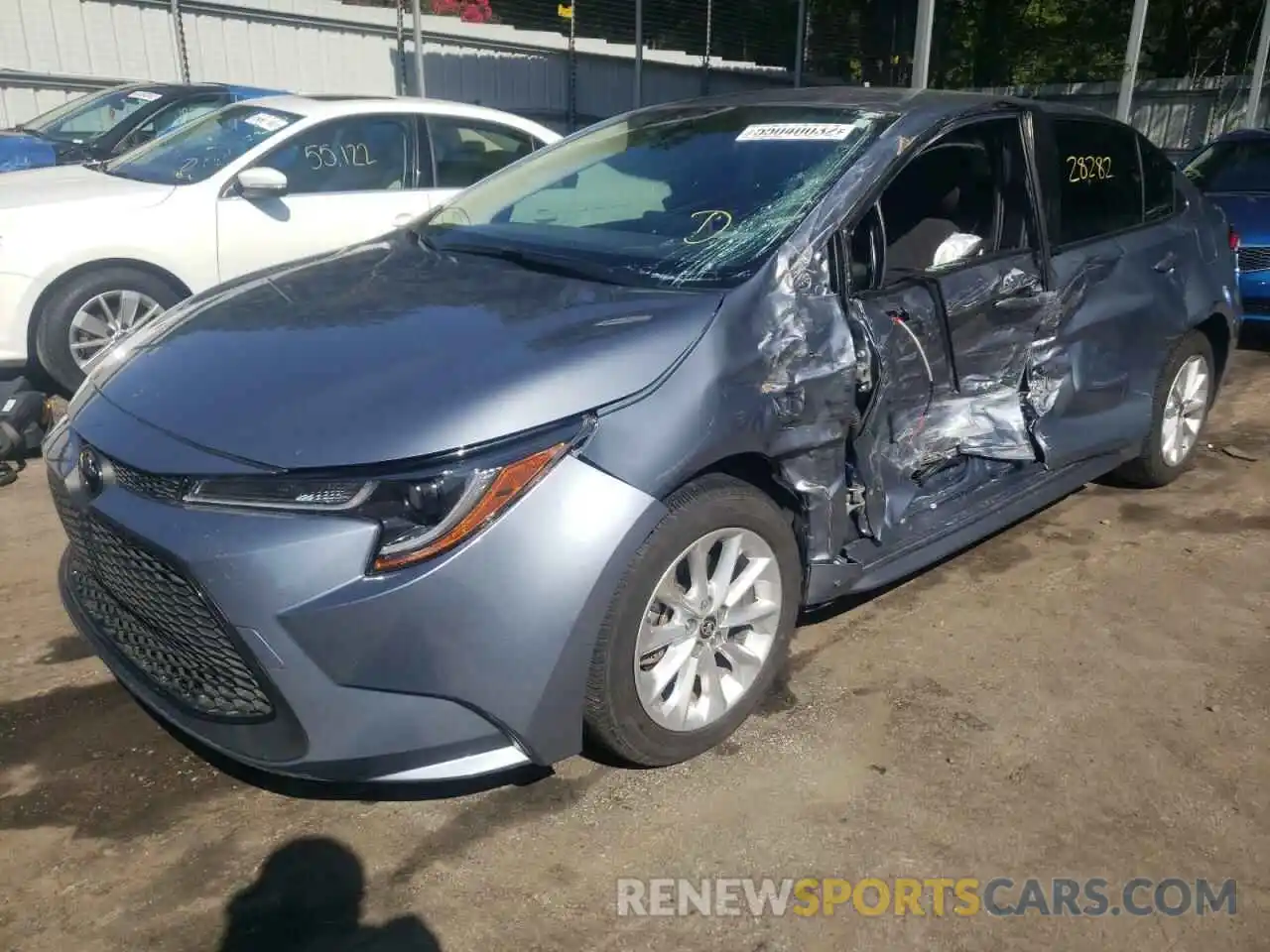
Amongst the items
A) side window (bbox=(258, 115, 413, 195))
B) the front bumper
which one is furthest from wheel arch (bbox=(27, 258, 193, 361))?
the front bumper

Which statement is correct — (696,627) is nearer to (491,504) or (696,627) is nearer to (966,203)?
(491,504)

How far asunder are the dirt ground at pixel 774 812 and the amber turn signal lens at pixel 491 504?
763 millimetres

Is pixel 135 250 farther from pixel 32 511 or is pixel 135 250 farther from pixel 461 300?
pixel 461 300

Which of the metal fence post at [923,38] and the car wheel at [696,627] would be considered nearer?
the car wheel at [696,627]

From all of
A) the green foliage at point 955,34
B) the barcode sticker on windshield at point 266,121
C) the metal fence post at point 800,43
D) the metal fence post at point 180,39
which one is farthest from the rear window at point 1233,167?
the metal fence post at point 800,43

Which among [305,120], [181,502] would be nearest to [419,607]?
[181,502]

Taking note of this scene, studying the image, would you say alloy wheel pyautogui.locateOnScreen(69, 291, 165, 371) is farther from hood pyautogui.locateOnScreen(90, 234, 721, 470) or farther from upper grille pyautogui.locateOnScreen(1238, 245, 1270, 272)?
upper grille pyautogui.locateOnScreen(1238, 245, 1270, 272)

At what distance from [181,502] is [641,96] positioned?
20317mm

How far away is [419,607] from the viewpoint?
2.16 m

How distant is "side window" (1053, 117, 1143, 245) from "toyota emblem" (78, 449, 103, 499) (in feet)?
10.3

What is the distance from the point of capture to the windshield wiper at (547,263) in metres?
Answer: 2.96

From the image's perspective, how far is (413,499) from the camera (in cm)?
220

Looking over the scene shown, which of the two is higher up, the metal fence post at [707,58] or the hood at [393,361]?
the metal fence post at [707,58]

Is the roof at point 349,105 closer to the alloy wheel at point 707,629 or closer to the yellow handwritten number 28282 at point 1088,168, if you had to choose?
the yellow handwritten number 28282 at point 1088,168
